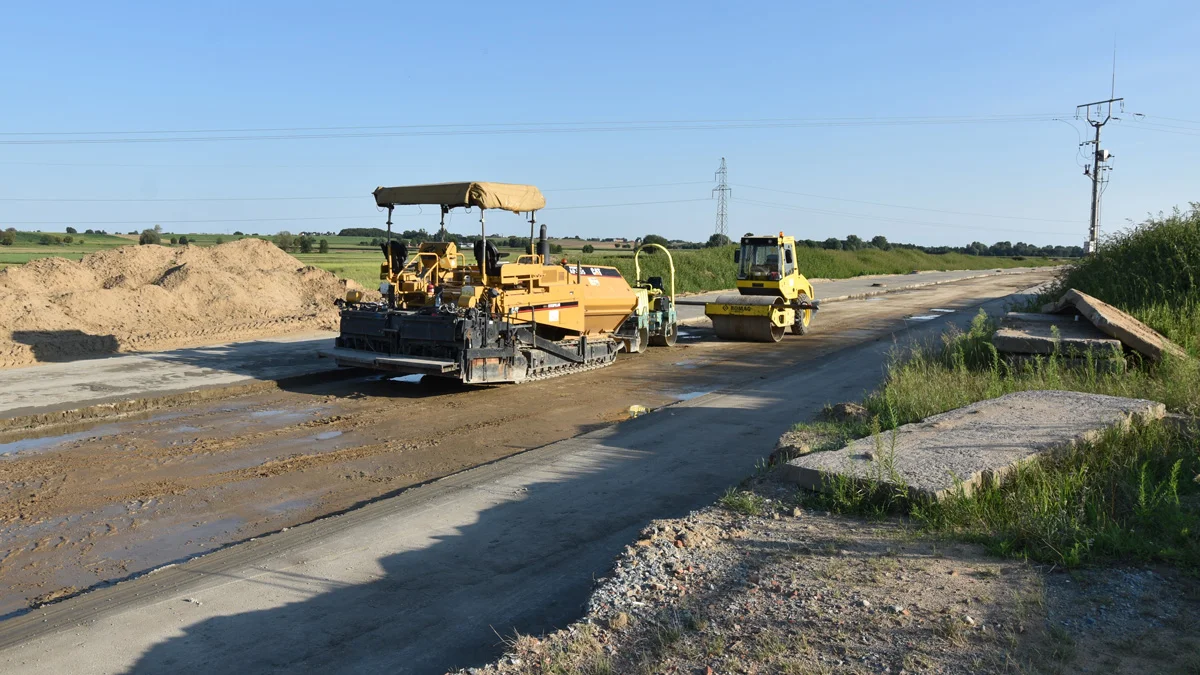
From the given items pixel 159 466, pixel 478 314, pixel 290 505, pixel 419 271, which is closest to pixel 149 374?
pixel 419 271

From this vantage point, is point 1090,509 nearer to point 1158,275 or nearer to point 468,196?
point 468,196

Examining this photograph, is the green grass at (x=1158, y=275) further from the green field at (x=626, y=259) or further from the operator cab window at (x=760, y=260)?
the green field at (x=626, y=259)

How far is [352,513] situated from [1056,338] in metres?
9.07

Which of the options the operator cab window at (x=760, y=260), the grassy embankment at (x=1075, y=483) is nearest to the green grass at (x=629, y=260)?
the operator cab window at (x=760, y=260)

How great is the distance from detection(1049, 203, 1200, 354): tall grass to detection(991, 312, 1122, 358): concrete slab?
4.32 ft

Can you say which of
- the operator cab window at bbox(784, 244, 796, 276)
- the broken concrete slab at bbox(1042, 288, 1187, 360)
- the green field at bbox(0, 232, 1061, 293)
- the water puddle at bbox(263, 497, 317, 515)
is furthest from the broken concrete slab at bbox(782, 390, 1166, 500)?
the operator cab window at bbox(784, 244, 796, 276)

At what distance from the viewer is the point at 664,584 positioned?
493 centimetres

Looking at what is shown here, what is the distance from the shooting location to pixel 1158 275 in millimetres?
15227

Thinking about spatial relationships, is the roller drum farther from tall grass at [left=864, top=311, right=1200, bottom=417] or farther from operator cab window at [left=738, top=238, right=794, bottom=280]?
tall grass at [left=864, top=311, right=1200, bottom=417]

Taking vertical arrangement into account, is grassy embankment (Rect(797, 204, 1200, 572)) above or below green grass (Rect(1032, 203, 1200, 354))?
below

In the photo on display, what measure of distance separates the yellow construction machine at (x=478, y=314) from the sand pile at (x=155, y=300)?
5748mm

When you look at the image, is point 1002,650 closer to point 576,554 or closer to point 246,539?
point 576,554

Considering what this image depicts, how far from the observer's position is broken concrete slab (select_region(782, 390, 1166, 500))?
6.11 metres

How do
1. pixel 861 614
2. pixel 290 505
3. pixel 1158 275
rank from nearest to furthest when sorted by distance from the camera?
pixel 861 614 → pixel 290 505 → pixel 1158 275
